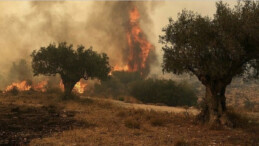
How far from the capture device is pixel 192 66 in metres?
21.5

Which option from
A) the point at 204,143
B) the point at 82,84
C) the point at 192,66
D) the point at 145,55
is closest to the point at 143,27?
the point at 145,55

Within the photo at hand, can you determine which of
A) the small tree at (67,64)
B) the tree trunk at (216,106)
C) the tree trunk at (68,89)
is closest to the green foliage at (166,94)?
the small tree at (67,64)

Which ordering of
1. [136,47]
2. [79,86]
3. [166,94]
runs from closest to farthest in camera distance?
[166,94], [79,86], [136,47]

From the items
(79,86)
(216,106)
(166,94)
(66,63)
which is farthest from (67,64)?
(79,86)

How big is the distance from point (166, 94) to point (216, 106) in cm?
4078

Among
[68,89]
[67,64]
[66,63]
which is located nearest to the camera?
[67,64]

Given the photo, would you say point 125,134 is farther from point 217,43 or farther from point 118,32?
point 118,32

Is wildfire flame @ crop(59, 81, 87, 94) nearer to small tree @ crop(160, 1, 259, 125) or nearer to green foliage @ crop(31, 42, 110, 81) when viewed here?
green foliage @ crop(31, 42, 110, 81)

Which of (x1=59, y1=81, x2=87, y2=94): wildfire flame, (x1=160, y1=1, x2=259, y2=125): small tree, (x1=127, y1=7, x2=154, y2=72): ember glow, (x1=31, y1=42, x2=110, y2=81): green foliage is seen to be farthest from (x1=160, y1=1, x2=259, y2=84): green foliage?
(x1=127, y1=7, x2=154, y2=72): ember glow

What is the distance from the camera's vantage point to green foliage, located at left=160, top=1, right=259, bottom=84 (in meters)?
18.4

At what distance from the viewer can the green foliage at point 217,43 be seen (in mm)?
18406

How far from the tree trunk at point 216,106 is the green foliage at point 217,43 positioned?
793 millimetres

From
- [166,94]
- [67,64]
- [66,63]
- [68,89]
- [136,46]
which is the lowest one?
[166,94]

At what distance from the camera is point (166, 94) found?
62.5 m
